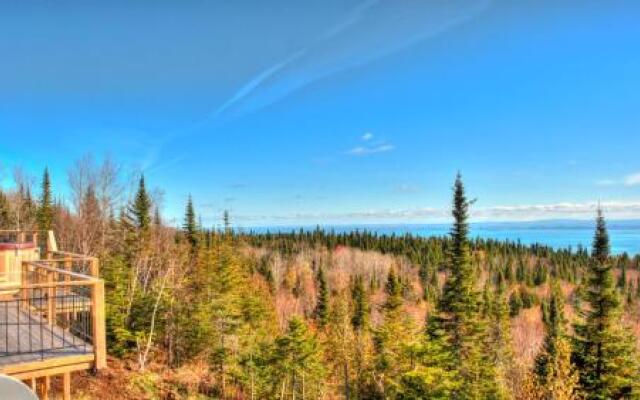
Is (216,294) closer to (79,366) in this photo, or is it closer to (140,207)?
(140,207)

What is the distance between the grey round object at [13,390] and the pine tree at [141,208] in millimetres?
39134

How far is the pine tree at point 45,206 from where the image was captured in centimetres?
4525

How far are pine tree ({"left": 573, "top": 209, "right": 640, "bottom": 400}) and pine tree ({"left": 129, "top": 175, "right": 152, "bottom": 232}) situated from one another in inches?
1333

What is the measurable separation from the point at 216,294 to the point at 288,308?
33413 mm

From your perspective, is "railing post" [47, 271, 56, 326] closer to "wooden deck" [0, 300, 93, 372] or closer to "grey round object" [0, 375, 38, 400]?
"wooden deck" [0, 300, 93, 372]

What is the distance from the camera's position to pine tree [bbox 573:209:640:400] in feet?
67.1

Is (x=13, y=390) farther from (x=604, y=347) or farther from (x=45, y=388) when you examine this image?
(x=604, y=347)

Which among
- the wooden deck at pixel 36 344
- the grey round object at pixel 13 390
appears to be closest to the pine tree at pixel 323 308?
the wooden deck at pixel 36 344

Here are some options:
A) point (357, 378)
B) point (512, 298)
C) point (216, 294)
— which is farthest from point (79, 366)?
point (512, 298)

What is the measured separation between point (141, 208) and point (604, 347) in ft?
120

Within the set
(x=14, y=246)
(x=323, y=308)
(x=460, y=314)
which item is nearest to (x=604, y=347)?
(x=460, y=314)

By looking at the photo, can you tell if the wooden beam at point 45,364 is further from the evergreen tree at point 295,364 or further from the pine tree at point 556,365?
the pine tree at point 556,365

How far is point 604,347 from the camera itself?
68.8 ft

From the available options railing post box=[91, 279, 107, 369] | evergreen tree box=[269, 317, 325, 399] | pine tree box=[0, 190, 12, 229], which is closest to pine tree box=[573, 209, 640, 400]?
evergreen tree box=[269, 317, 325, 399]
